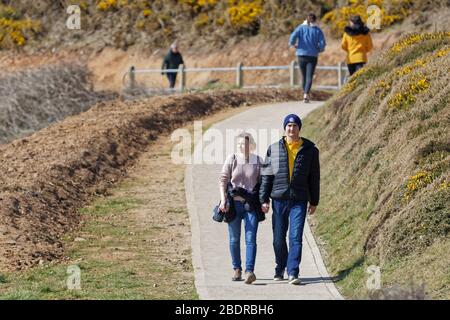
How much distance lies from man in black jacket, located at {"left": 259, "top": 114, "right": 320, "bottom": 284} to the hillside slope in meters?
0.75

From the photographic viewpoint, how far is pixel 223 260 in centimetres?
1449

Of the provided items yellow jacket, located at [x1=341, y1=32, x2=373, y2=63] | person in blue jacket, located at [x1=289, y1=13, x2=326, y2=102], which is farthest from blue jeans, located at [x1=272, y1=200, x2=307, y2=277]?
person in blue jacket, located at [x1=289, y1=13, x2=326, y2=102]

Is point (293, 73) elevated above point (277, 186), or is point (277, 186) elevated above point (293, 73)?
point (277, 186)

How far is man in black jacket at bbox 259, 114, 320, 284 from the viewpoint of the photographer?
13.0 meters

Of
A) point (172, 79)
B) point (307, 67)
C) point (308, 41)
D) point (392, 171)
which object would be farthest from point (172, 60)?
point (392, 171)

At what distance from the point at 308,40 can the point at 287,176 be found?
41.6ft

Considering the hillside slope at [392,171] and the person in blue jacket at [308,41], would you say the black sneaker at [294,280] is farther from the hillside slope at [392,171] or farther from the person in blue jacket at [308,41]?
the person in blue jacket at [308,41]

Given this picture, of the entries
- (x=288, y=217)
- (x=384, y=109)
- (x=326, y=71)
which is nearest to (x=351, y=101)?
(x=384, y=109)

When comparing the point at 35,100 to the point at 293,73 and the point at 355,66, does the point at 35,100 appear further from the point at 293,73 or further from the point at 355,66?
the point at 355,66

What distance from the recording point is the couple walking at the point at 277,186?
1302cm

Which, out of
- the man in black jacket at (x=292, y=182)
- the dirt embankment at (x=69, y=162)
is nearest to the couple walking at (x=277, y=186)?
the man in black jacket at (x=292, y=182)

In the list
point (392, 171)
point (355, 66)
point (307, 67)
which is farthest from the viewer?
point (307, 67)

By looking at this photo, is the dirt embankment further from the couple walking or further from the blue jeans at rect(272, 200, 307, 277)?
the blue jeans at rect(272, 200, 307, 277)
